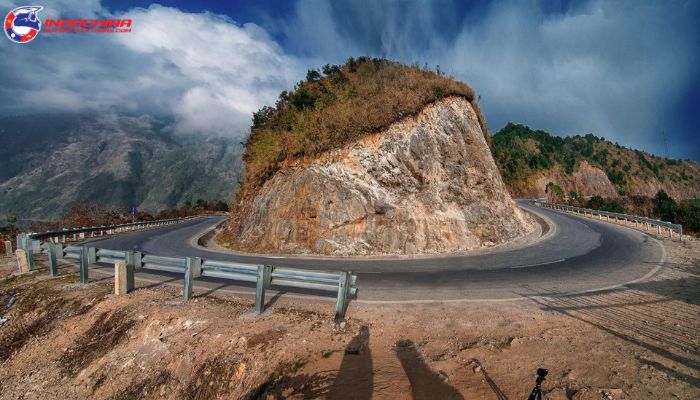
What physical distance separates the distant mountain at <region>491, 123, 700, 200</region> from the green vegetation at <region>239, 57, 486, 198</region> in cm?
6199

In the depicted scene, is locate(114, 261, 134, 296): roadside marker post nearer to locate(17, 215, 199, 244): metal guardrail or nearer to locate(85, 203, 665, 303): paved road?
locate(85, 203, 665, 303): paved road

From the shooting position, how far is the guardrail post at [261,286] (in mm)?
6957

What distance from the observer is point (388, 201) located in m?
18.7

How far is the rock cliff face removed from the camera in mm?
18125

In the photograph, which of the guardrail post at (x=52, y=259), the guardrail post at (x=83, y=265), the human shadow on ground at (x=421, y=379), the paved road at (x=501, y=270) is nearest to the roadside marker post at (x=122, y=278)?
the paved road at (x=501, y=270)

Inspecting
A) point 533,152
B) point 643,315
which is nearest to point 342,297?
point 643,315

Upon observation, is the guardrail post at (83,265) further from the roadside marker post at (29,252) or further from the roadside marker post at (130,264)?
the roadside marker post at (29,252)

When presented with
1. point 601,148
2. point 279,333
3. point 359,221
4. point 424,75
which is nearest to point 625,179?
point 601,148

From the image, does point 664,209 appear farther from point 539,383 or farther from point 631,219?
point 539,383

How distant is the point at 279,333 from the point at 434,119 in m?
18.7

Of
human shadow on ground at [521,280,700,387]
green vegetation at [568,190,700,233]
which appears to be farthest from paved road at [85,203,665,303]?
green vegetation at [568,190,700,233]

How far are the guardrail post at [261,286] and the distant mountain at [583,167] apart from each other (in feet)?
262

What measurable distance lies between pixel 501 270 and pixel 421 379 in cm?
863

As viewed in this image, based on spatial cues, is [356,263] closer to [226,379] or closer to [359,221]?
[359,221]
